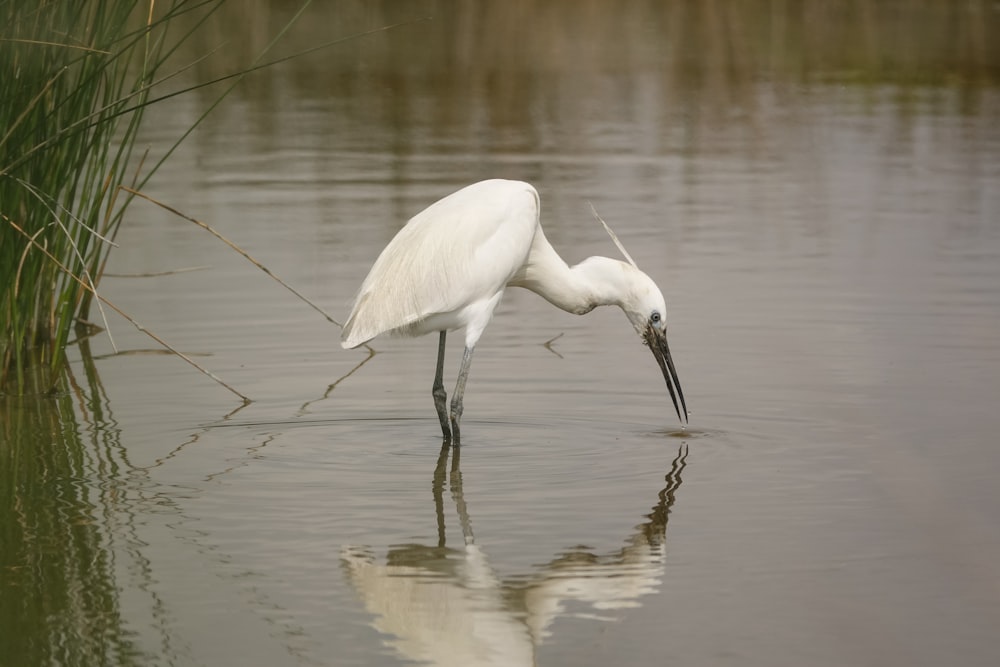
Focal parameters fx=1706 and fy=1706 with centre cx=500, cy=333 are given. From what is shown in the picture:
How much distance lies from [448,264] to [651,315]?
0.86m

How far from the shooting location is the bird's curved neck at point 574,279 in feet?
22.7

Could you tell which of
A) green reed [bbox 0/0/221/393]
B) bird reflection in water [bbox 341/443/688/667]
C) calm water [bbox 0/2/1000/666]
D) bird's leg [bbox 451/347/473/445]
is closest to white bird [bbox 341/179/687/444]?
bird's leg [bbox 451/347/473/445]

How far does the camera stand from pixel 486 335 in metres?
8.48

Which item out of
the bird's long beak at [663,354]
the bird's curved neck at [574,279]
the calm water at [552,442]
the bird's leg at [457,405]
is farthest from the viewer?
the bird's curved neck at [574,279]

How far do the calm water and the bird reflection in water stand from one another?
0.01 metres

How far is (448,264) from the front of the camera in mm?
6664

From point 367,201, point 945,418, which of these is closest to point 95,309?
point 367,201

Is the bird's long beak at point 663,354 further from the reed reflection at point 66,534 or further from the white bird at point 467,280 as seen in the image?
the reed reflection at point 66,534

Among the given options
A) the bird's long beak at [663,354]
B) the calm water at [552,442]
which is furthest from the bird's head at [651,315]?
the calm water at [552,442]

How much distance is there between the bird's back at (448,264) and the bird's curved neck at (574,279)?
0.74 ft

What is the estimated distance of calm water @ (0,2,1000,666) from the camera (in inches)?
184

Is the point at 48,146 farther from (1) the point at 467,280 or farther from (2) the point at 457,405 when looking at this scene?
(2) the point at 457,405

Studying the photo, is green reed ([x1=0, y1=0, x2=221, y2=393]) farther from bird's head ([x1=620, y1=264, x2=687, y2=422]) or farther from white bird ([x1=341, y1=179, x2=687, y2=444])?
bird's head ([x1=620, y1=264, x2=687, y2=422])

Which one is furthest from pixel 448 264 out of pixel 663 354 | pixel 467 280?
pixel 663 354
